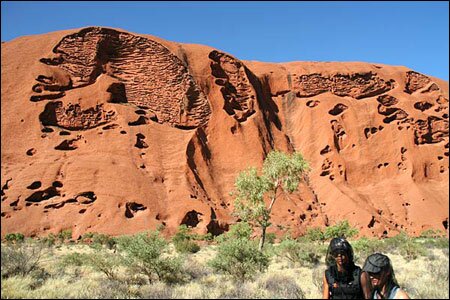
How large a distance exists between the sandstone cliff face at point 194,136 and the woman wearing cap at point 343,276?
25.9 meters

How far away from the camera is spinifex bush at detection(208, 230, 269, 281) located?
11422 millimetres

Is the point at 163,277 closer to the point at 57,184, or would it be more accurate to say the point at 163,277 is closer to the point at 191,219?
the point at 191,219

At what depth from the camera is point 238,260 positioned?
38.5 feet

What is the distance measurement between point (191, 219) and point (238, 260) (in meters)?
19.9

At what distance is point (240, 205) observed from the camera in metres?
23.4

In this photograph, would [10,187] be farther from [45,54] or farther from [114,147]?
[45,54]

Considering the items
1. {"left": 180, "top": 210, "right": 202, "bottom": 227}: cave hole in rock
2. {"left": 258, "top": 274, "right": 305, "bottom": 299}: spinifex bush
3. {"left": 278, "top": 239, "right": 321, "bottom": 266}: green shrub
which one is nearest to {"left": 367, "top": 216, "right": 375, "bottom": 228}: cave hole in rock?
{"left": 180, "top": 210, "right": 202, "bottom": 227}: cave hole in rock

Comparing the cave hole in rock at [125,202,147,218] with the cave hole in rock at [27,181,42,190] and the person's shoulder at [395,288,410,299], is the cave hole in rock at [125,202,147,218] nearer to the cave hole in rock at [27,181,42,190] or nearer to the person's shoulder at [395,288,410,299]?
the cave hole in rock at [27,181,42,190]

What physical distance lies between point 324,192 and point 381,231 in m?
6.95

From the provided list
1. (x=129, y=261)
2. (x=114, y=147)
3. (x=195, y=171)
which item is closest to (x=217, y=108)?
(x=195, y=171)

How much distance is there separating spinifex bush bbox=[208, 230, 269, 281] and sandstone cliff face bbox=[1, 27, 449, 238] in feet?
59.0

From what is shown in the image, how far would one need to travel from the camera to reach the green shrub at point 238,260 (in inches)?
450

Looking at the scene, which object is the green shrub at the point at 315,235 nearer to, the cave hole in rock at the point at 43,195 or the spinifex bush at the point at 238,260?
the spinifex bush at the point at 238,260

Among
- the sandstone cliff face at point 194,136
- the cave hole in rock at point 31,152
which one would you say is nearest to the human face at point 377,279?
the sandstone cliff face at point 194,136
